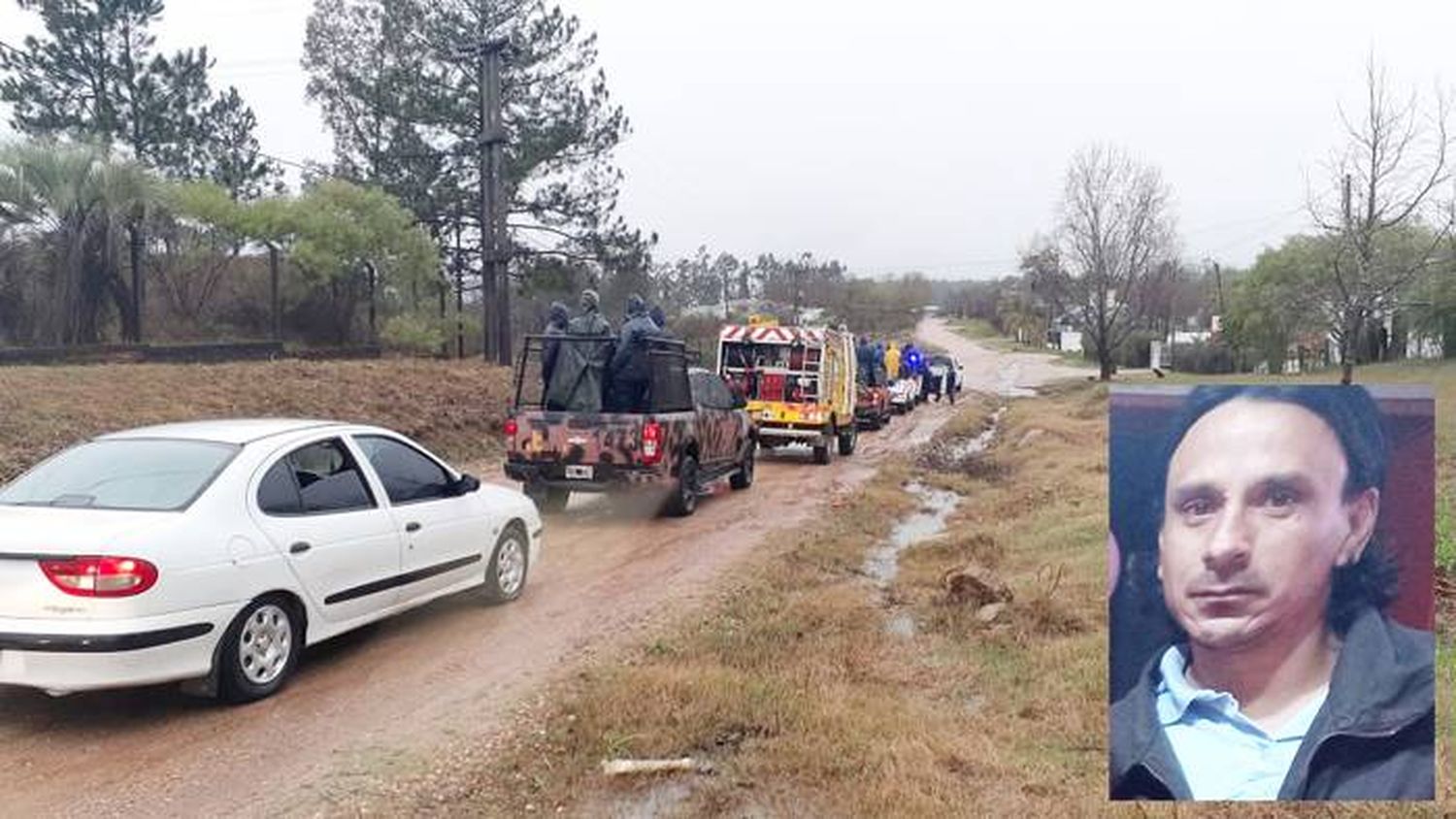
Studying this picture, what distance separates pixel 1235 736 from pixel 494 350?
27.6 meters

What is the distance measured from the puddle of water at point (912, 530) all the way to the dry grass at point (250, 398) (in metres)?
7.58

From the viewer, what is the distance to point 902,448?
23.8 metres

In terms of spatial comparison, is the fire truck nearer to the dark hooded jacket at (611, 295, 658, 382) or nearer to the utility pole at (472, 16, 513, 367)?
the dark hooded jacket at (611, 295, 658, 382)

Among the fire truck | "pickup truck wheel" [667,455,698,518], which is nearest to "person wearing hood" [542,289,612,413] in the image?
"pickup truck wheel" [667,455,698,518]

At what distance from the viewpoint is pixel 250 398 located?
1761cm

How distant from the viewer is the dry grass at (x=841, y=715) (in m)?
4.87

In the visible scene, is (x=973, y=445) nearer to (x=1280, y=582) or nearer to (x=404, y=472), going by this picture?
(x=404, y=472)

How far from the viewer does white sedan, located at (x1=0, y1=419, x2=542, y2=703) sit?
5.31 metres

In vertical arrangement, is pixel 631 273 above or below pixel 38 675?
above

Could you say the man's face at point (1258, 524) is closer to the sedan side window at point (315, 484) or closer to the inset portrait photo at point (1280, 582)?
the inset portrait photo at point (1280, 582)

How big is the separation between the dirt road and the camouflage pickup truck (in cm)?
180

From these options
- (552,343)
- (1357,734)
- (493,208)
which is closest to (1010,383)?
(493,208)

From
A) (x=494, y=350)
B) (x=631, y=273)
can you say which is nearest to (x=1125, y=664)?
(x=494, y=350)

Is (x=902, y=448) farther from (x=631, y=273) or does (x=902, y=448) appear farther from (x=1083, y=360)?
(x=1083, y=360)
